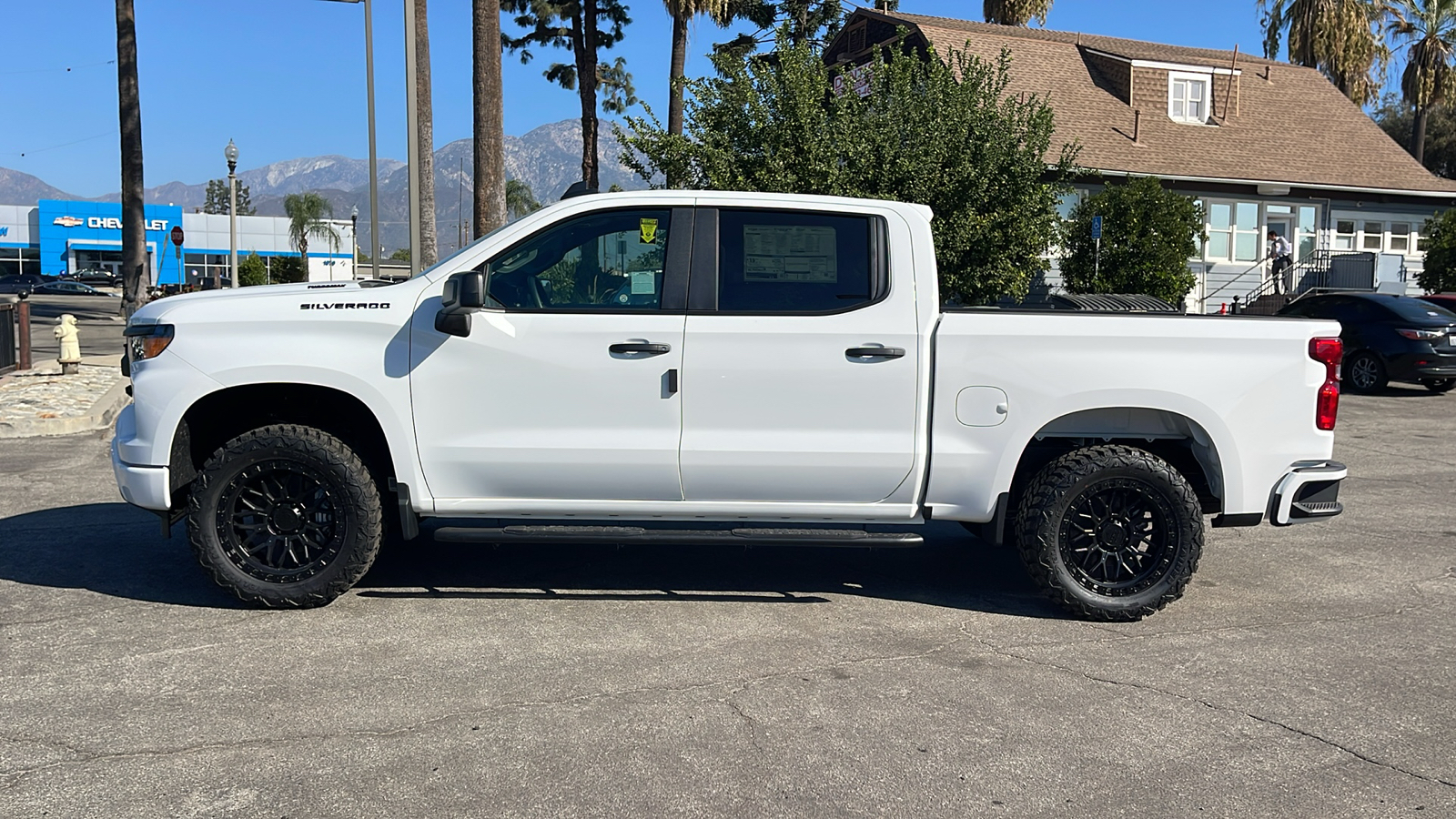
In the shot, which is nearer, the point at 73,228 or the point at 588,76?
the point at 588,76

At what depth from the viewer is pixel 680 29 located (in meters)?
28.6

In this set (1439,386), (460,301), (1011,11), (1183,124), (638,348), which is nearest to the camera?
(460,301)

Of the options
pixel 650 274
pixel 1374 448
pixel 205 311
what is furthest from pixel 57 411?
pixel 1374 448

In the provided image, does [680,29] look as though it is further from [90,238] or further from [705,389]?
[90,238]

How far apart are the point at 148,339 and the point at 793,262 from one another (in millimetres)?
3022

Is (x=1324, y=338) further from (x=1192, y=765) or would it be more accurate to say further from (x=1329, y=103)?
(x=1329, y=103)

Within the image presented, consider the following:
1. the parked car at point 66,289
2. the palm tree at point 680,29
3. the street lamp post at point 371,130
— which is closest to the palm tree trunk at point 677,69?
the palm tree at point 680,29

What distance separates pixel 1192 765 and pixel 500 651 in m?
2.75

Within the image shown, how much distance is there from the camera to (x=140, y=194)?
3123 cm

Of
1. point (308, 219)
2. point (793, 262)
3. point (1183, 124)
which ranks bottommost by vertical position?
point (793, 262)

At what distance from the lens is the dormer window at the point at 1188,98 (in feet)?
105

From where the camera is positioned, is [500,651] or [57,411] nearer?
[500,651]

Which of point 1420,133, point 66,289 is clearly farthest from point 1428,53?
point 66,289

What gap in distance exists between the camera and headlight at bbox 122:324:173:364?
542cm
